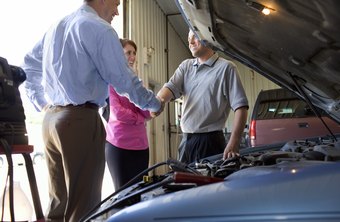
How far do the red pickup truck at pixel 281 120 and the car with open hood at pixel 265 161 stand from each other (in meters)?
2.29

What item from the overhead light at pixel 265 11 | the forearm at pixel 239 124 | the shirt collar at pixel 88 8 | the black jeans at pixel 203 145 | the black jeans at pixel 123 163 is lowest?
the black jeans at pixel 123 163

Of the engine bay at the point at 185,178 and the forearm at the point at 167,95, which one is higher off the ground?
the forearm at the point at 167,95

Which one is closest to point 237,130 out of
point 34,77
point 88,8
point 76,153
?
point 76,153

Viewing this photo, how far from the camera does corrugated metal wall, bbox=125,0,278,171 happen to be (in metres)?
5.92

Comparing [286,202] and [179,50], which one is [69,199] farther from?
[179,50]

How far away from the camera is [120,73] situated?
1.77m

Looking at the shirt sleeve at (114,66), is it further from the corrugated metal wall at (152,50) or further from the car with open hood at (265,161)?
the corrugated metal wall at (152,50)

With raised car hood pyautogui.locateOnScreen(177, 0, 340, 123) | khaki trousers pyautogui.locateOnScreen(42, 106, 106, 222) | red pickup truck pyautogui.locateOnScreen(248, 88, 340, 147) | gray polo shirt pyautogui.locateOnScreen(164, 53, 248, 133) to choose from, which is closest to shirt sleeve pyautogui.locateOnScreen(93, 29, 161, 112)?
khaki trousers pyautogui.locateOnScreen(42, 106, 106, 222)

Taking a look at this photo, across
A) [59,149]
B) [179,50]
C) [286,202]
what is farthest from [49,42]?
[179,50]

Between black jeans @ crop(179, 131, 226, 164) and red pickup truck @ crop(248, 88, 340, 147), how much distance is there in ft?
6.74

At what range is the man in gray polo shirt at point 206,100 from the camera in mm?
2416

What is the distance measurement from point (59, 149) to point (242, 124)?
1073mm

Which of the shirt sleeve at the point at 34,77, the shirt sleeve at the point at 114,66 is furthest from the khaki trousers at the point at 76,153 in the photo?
the shirt sleeve at the point at 34,77

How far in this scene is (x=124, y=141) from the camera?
2.70 m
